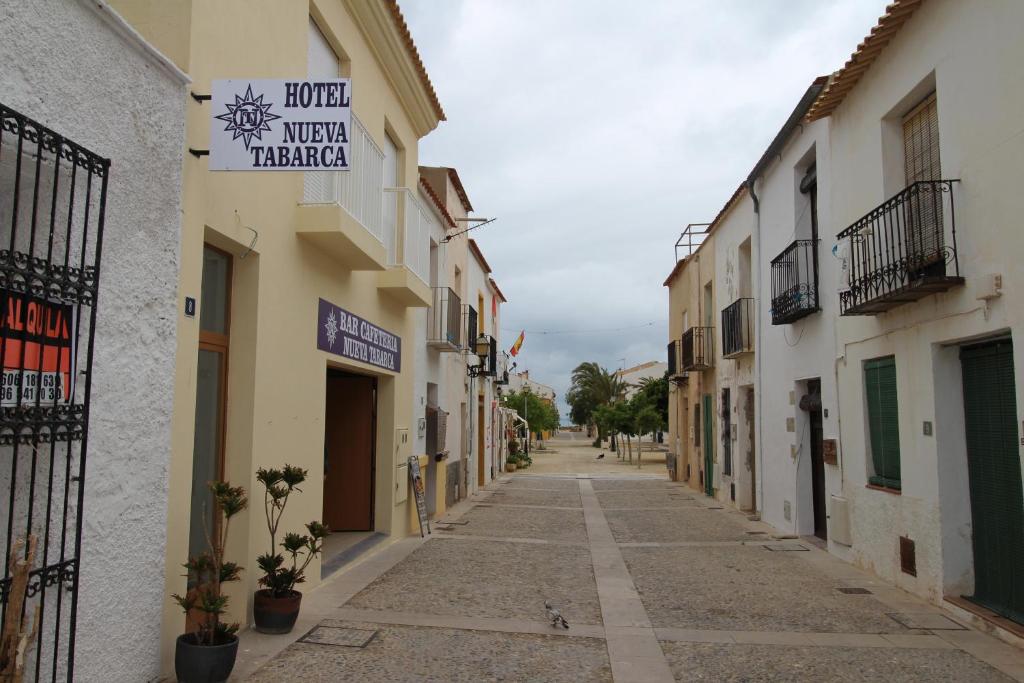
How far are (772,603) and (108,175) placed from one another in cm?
662

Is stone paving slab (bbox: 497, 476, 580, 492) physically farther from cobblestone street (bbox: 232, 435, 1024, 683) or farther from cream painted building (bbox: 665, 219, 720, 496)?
cobblestone street (bbox: 232, 435, 1024, 683)

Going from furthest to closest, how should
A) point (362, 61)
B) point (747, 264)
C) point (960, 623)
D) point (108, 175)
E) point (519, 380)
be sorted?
1. point (519, 380)
2. point (747, 264)
3. point (362, 61)
4. point (960, 623)
5. point (108, 175)

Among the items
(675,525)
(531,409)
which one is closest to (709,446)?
(675,525)

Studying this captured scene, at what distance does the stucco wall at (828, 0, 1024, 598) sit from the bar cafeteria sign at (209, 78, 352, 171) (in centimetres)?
522

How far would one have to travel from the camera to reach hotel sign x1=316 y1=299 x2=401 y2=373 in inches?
304

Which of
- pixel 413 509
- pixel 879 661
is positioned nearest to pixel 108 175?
pixel 879 661

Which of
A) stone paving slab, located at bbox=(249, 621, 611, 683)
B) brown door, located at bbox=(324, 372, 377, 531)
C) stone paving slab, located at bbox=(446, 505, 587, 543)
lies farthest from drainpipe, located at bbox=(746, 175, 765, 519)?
stone paving slab, located at bbox=(249, 621, 611, 683)

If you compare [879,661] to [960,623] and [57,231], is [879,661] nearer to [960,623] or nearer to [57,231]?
[960,623]

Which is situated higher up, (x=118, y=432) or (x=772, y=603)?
(x=118, y=432)

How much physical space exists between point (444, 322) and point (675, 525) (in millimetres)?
5376

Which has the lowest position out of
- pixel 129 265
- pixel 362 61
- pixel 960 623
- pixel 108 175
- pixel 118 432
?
pixel 960 623

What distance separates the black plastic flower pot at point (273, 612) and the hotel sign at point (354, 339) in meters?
2.62

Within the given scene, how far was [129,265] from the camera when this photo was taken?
422cm

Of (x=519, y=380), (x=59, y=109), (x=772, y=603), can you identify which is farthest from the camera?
(x=519, y=380)
